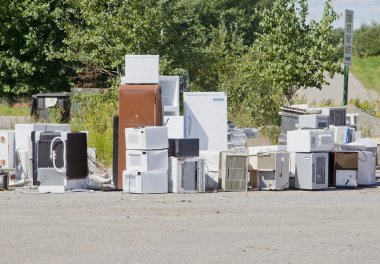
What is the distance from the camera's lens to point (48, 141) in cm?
1814

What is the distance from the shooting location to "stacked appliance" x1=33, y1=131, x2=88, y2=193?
18016mm

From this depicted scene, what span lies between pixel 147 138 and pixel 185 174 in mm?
950

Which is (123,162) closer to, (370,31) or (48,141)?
(48,141)

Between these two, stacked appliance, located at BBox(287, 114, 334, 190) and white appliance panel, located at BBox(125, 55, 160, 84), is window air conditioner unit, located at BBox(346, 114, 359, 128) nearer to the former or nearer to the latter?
stacked appliance, located at BBox(287, 114, 334, 190)

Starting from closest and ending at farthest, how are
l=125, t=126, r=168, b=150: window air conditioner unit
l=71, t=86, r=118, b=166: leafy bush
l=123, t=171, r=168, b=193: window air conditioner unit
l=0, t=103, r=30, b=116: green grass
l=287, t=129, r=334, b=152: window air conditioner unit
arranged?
l=125, t=126, r=168, b=150: window air conditioner unit → l=123, t=171, r=168, b=193: window air conditioner unit → l=287, t=129, r=334, b=152: window air conditioner unit → l=71, t=86, r=118, b=166: leafy bush → l=0, t=103, r=30, b=116: green grass

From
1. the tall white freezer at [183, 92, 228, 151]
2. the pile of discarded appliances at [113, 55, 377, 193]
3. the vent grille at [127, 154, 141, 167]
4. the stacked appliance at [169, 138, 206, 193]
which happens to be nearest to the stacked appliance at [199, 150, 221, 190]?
the pile of discarded appliances at [113, 55, 377, 193]

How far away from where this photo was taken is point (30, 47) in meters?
44.4

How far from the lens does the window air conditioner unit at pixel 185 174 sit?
1805cm

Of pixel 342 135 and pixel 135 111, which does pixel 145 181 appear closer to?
pixel 135 111

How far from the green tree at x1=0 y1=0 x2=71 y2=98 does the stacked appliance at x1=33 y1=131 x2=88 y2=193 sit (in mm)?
25647

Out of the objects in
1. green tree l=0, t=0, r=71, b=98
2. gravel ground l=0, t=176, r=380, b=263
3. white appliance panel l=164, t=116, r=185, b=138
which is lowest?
gravel ground l=0, t=176, r=380, b=263

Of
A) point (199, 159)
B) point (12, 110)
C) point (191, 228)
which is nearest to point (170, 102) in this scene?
point (199, 159)

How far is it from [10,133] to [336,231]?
893 centimetres

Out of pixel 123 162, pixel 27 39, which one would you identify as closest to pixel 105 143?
pixel 123 162
